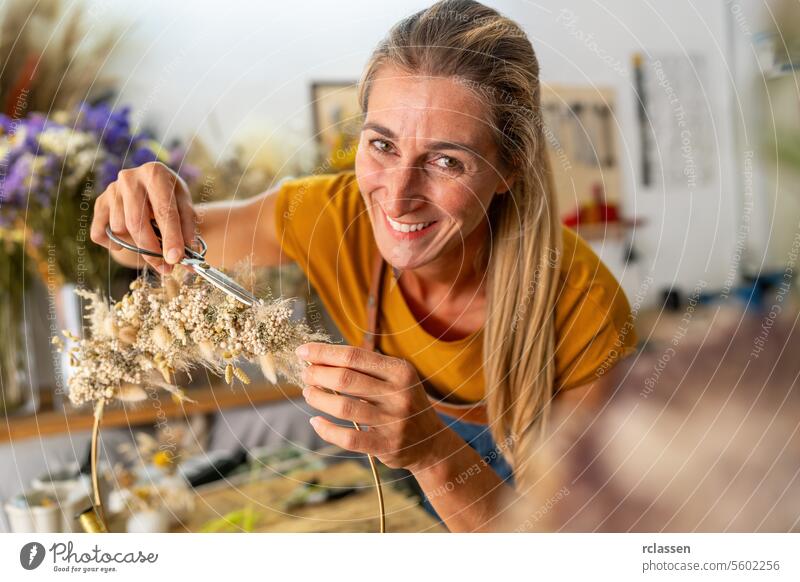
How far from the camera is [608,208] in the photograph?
2.08 feet

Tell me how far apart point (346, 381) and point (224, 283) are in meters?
0.11

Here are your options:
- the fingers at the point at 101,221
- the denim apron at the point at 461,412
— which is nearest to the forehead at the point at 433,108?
the denim apron at the point at 461,412

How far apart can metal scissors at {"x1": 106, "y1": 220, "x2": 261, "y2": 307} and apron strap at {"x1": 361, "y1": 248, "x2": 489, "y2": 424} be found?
0.14m

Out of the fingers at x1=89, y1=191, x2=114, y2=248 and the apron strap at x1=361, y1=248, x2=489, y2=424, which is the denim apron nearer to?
the apron strap at x1=361, y1=248, x2=489, y2=424

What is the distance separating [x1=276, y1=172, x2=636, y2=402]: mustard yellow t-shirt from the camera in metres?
0.60

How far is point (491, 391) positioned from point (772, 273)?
0.26 meters

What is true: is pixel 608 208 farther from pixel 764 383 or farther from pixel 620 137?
pixel 764 383

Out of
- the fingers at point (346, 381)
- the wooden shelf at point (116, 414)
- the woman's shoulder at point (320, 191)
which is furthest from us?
the wooden shelf at point (116, 414)

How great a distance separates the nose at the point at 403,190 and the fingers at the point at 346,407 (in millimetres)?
154

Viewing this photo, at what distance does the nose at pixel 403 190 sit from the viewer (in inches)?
21.6

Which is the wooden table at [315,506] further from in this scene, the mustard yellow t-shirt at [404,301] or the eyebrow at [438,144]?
the eyebrow at [438,144]

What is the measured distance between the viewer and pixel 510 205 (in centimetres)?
59
